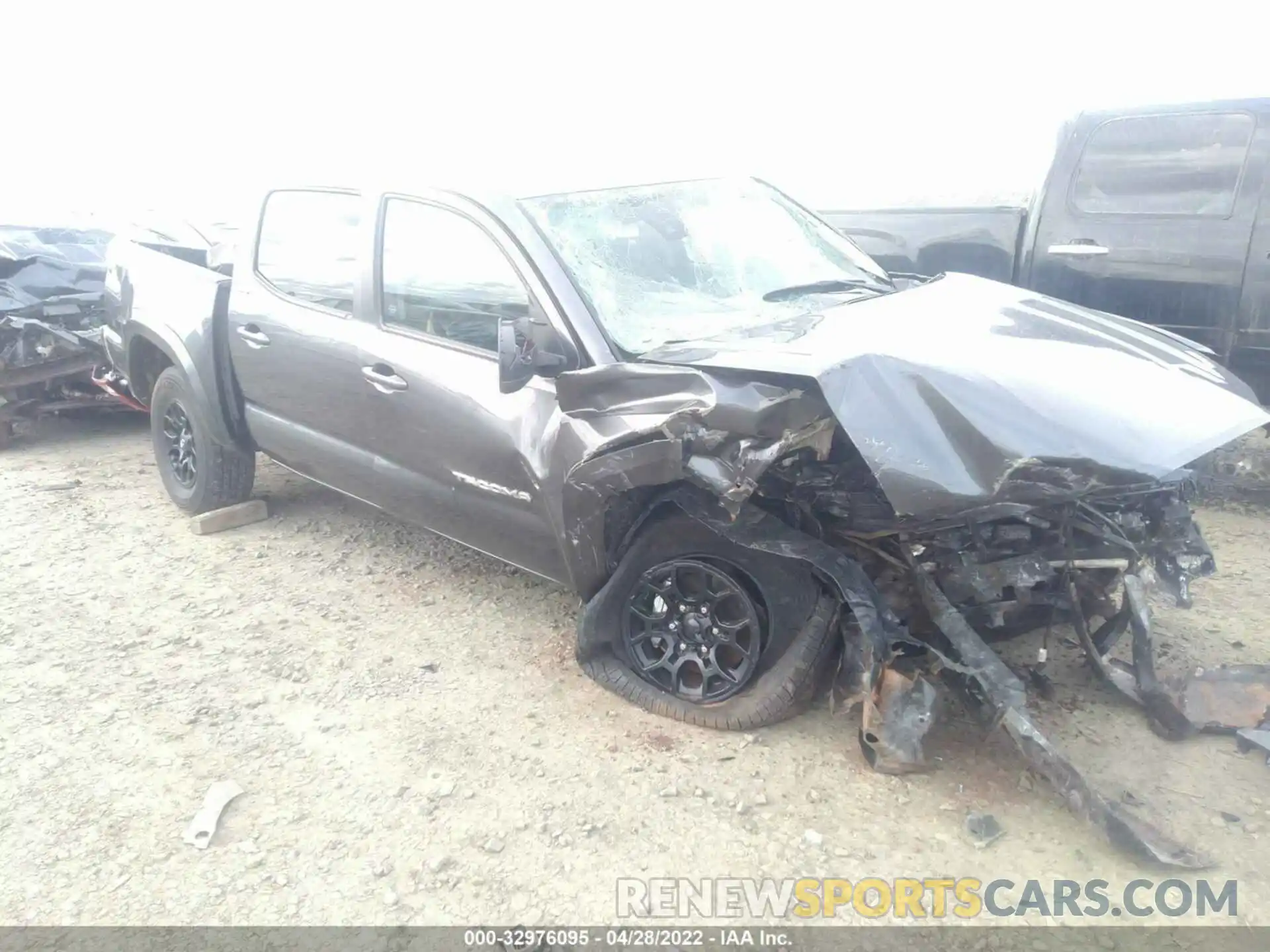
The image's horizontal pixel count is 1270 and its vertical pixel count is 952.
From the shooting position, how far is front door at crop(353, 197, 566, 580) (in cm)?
335

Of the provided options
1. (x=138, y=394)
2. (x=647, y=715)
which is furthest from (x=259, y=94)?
(x=647, y=715)

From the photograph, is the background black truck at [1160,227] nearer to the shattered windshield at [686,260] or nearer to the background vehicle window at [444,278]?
the shattered windshield at [686,260]

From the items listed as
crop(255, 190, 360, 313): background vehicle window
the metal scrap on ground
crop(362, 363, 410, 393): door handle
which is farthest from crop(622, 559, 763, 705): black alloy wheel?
crop(255, 190, 360, 313): background vehicle window

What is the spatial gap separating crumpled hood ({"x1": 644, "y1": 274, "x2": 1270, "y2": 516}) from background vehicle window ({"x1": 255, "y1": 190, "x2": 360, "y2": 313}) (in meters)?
1.55

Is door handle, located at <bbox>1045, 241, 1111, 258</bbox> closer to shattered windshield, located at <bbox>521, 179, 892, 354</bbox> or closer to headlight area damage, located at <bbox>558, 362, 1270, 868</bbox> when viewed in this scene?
shattered windshield, located at <bbox>521, 179, 892, 354</bbox>

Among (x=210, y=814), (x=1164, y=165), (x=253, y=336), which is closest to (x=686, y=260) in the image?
(x=253, y=336)

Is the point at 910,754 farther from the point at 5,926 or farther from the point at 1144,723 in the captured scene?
the point at 5,926

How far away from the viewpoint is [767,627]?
10.1 feet

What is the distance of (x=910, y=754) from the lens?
2.85 m

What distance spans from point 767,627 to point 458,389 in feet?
4.38

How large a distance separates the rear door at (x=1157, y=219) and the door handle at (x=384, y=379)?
10.5 feet

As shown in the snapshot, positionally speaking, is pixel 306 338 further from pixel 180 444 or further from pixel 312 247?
pixel 180 444

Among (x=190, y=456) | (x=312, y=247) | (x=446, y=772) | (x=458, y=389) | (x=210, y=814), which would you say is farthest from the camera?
(x=190, y=456)

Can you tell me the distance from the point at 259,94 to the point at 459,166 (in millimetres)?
22438
